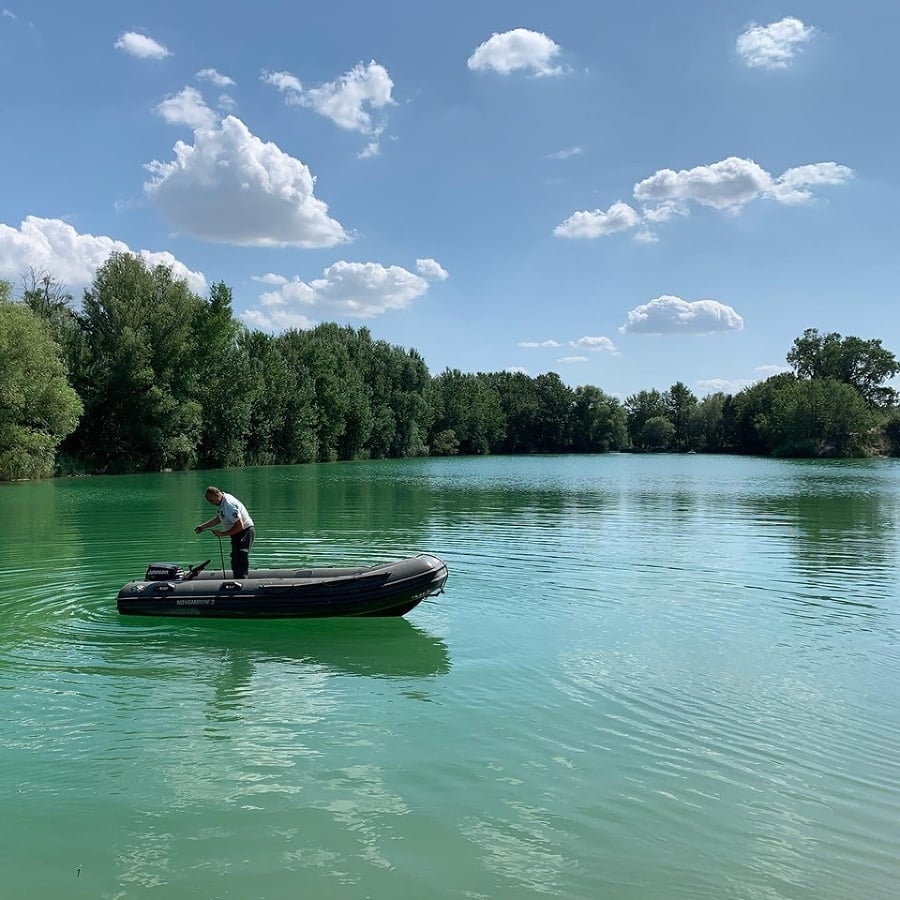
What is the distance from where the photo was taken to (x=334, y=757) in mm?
7316

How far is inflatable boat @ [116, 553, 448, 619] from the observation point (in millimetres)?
11852

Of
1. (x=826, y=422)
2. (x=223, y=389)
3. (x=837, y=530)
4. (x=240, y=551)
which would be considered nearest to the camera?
(x=240, y=551)

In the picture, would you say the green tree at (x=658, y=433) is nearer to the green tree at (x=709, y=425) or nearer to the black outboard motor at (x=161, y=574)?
the green tree at (x=709, y=425)

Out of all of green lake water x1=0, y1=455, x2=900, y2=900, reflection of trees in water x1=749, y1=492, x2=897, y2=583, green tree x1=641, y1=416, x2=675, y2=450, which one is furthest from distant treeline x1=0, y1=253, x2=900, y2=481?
reflection of trees in water x1=749, y1=492, x2=897, y2=583

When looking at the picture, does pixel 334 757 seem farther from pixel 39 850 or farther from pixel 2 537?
pixel 2 537

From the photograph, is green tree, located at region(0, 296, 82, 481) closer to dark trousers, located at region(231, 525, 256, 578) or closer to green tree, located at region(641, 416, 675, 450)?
dark trousers, located at region(231, 525, 256, 578)

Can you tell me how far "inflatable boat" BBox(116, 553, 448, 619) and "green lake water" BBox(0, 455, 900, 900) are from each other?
13.2 inches

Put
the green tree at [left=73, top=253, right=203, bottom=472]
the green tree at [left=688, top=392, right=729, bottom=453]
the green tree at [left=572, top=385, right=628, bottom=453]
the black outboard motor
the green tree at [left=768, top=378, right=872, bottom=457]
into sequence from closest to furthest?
1. the black outboard motor
2. the green tree at [left=73, top=253, right=203, bottom=472]
3. the green tree at [left=768, top=378, right=872, bottom=457]
4. the green tree at [left=688, top=392, right=729, bottom=453]
5. the green tree at [left=572, top=385, right=628, bottom=453]

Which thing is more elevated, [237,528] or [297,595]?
[237,528]

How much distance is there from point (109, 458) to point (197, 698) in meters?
49.6

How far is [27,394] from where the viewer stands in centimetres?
4156

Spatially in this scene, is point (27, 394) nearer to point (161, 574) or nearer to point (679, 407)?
point (161, 574)

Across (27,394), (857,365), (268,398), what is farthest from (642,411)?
(27,394)

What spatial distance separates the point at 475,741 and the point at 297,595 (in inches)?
192
